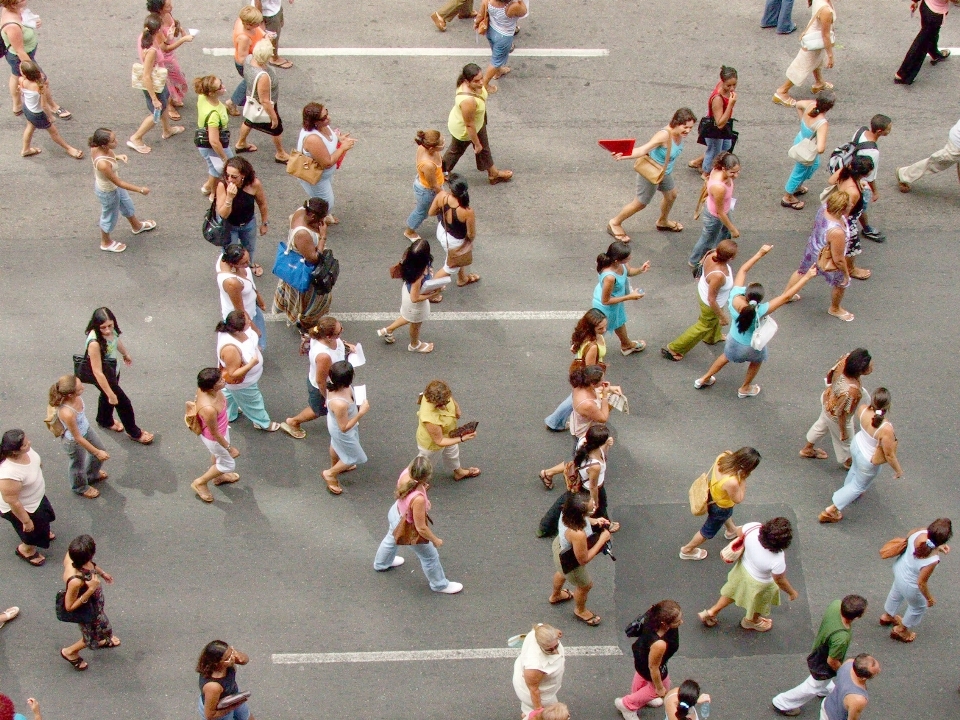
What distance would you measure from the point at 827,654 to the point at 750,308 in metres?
3.44

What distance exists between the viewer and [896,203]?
1370cm

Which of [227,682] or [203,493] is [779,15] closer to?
[203,493]

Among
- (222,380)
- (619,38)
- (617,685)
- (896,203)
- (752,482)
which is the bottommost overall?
(617,685)

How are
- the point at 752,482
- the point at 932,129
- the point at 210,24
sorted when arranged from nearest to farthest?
the point at 752,482
the point at 932,129
the point at 210,24

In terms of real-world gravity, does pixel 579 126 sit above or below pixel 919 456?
above

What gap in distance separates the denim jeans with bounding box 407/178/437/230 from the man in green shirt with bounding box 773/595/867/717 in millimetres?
6352

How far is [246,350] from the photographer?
9.98m

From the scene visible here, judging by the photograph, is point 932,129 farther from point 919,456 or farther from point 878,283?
point 919,456

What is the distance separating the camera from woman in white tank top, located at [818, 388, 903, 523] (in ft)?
31.2

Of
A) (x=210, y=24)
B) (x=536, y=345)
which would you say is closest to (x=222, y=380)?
(x=536, y=345)

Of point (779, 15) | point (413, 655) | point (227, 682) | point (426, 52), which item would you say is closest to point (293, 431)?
point (413, 655)

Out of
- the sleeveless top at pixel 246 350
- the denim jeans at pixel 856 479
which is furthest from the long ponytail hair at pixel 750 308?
the sleeveless top at pixel 246 350

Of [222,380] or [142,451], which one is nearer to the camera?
[222,380]

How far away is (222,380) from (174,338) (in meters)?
2.12
